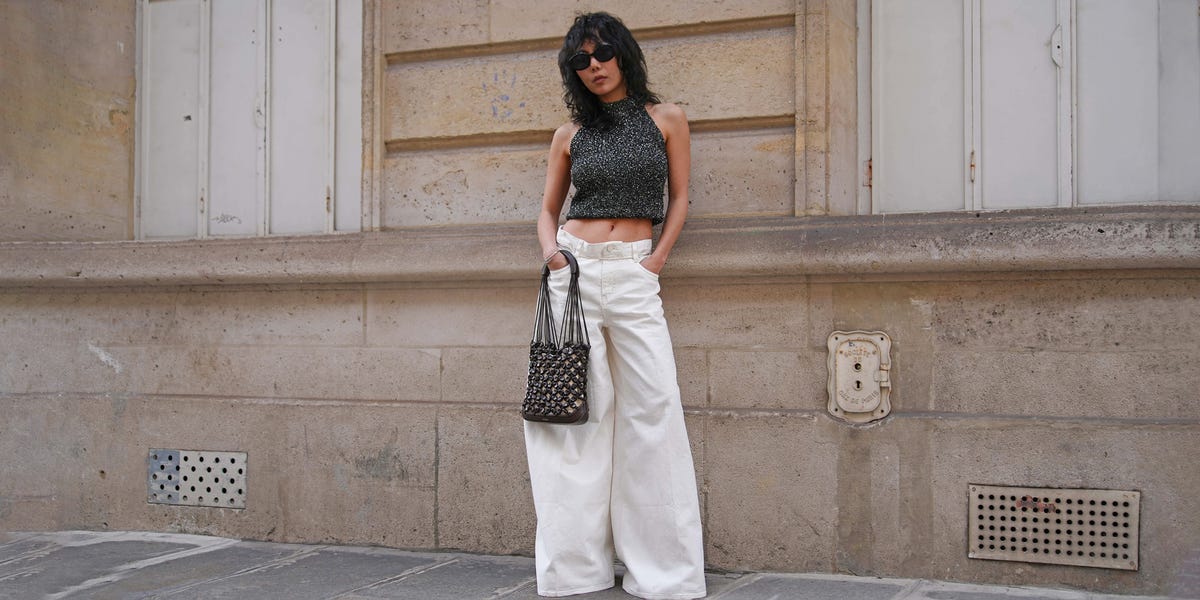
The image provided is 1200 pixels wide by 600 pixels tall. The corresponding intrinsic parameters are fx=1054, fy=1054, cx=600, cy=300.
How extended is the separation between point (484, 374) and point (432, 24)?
5.90 ft

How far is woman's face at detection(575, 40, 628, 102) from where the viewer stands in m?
4.25

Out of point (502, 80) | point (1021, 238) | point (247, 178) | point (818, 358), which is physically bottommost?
point (818, 358)

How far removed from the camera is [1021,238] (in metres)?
4.30

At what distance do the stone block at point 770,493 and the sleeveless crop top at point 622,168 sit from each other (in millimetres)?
1079

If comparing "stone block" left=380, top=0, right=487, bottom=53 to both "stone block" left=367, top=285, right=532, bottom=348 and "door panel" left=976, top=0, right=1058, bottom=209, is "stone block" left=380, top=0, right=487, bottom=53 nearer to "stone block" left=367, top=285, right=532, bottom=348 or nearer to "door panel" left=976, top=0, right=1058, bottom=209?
"stone block" left=367, top=285, right=532, bottom=348

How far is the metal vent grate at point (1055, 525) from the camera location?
4.23 m

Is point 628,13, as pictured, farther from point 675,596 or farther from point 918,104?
point 675,596

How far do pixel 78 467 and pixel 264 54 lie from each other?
8.25ft

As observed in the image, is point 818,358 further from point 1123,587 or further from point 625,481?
point 1123,587

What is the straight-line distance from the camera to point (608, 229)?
4289mm

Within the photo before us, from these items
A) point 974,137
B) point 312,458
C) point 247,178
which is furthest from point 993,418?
point 247,178

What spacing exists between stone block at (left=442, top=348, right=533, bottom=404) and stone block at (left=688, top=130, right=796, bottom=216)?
112 centimetres

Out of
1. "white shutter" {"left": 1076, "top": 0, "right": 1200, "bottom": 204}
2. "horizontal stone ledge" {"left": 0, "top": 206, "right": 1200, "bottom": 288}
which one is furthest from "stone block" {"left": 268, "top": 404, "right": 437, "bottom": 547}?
"white shutter" {"left": 1076, "top": 0, "right": 1200, "bottom": 204}

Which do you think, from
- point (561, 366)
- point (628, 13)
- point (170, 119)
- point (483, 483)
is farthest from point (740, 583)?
point (170, 119)
